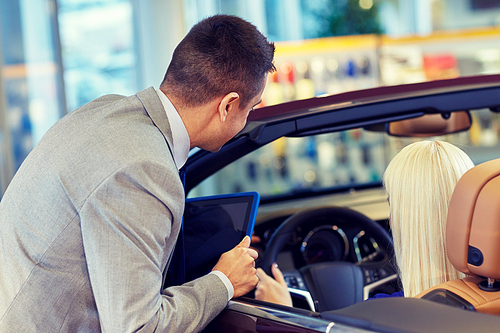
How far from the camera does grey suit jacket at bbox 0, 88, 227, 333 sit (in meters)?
0.97

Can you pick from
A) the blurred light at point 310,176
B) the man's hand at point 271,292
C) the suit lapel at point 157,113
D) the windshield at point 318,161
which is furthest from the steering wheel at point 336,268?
the blurred light at point 310,176

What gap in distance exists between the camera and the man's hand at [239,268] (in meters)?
1.18

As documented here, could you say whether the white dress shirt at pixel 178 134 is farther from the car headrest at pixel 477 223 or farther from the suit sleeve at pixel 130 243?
the car headrest at pixel 477 223

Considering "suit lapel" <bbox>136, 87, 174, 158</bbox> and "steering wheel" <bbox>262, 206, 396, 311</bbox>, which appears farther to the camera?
"steering wheel" <bbox>262, 206, 396, 311</bbox>

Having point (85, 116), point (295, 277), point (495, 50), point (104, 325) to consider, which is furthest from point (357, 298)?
point (495, 50)

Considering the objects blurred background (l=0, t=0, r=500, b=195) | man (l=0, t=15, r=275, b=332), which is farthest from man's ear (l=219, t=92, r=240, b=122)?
blurred background (l=0, t=0, r=500, b=195)

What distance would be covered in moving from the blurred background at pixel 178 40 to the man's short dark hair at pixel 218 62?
3.67 meters

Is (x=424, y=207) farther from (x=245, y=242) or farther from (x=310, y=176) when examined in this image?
(x=310, y=176)

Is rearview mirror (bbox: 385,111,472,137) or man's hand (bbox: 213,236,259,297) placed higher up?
rearview mirror (bbox: 385,111,472,137)

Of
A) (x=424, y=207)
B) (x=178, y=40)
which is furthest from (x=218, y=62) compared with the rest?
(x=178, y=40)

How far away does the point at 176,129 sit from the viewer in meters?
1.18

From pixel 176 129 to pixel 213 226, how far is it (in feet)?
1.14

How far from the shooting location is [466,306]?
3.07 feet

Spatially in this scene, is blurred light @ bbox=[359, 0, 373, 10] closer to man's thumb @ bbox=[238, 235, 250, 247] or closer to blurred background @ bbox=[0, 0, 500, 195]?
blurred background @ bbox=[0, 0, 500, 195]
